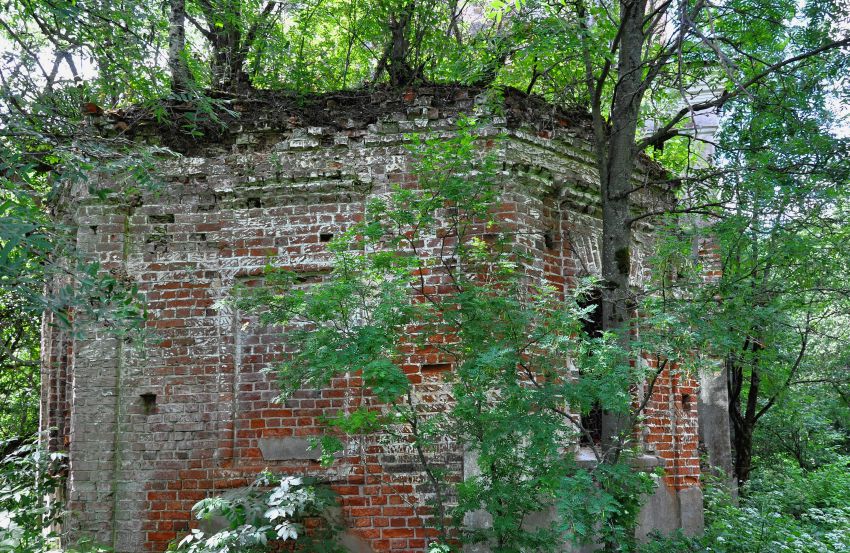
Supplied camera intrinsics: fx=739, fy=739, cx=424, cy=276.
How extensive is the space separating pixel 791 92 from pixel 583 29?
5.85 ft

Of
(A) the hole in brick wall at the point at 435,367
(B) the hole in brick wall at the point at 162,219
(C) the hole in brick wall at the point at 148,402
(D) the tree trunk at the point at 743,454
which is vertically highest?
(B) the hole in brick wall at the point at 162,219

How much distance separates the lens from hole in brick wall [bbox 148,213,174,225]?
6808mm

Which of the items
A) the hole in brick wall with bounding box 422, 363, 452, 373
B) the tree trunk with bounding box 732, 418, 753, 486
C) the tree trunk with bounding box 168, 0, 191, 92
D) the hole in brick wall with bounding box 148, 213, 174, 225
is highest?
the tree trunk with bounding box 168, 0, 191, 92

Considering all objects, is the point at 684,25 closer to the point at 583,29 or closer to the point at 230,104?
the point at 583,29

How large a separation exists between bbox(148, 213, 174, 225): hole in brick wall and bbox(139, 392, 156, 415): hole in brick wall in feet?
5.12

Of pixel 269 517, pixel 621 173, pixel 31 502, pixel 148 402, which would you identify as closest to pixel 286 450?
pixel 269 517

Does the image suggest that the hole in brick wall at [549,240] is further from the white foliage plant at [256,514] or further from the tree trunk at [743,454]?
the tree trunk at [743,454]

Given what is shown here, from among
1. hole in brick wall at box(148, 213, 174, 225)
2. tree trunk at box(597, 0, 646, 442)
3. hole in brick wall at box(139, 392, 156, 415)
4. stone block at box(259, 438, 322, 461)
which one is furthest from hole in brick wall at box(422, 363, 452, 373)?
hole in brick wall at box(148, 213, 174, 225)

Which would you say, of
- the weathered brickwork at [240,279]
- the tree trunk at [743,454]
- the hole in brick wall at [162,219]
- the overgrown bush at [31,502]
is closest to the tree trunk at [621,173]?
the weathered brickwork at [240,279]

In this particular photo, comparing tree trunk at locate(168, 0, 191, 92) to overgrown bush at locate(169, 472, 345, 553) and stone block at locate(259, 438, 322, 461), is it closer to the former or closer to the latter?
stone block at locate(259, 438, 322, 461)

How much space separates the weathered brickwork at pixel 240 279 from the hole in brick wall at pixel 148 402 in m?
0.01

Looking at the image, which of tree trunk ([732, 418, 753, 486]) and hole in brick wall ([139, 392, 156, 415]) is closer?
hole in brick wall ([139, 392, 156, 415])

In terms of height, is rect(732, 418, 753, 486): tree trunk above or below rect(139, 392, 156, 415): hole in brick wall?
below

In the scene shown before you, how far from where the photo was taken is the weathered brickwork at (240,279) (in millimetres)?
6324
